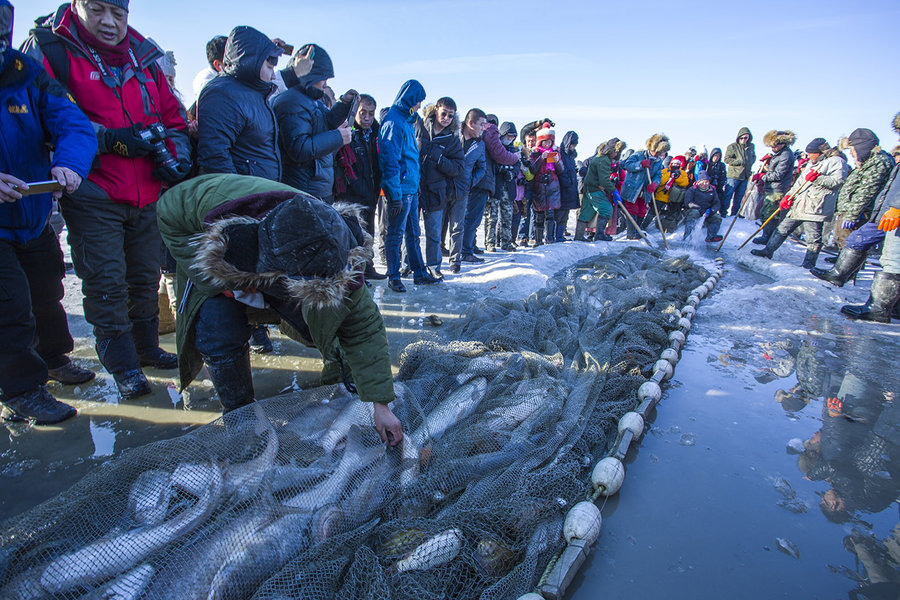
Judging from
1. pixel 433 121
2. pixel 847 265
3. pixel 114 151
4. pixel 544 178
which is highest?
pixel 433 121

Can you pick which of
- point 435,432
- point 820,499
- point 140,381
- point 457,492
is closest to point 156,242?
point 140,381

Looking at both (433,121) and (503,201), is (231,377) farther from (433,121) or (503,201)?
(503,201)

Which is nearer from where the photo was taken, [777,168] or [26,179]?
[26,179]

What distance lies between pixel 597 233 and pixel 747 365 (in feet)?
23.8

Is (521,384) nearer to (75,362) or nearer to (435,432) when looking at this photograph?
(435,432)

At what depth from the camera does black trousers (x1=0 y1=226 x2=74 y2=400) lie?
2475 millimetres

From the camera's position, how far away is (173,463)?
77.5 inches

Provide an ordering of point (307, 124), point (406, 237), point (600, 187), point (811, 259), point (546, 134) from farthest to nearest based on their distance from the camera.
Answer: point (600, 187) < point (546, 134) < point (811, 259) < point (406, 237) < point (307, 124)

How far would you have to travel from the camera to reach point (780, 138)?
10.2 metres

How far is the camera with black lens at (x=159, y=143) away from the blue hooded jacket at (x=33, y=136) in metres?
0.28

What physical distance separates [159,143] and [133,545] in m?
2.34

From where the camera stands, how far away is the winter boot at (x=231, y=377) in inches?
Answer: 94.8

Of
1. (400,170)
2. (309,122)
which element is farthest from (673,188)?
(309,122)

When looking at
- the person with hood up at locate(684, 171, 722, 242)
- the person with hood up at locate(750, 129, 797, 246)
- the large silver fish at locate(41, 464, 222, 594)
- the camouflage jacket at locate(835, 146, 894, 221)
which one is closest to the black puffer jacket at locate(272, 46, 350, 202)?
the large silver fish at locate(41, 464, 222, 594)
